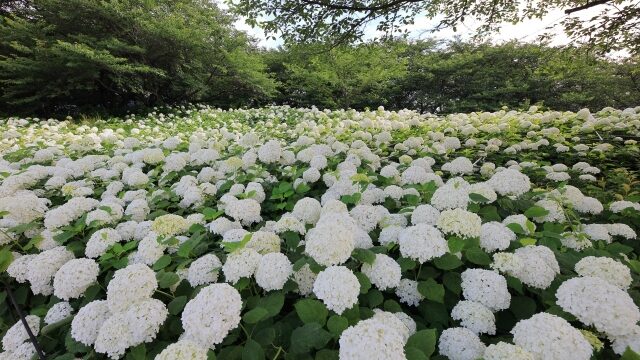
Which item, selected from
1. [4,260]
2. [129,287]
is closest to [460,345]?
[129,287]

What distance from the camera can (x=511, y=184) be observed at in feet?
7.67

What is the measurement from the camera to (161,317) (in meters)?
1.45

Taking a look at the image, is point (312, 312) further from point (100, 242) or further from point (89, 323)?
point (100, 242)

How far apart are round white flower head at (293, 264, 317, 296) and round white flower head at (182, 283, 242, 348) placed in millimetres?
321

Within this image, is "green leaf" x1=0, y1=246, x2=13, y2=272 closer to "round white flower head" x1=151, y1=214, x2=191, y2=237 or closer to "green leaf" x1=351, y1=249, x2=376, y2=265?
"round white flower head" x1=151, y1=214, x2=191, y2=237

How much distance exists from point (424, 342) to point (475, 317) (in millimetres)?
357

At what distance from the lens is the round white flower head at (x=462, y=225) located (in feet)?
5.72

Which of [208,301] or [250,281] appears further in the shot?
[250,281]

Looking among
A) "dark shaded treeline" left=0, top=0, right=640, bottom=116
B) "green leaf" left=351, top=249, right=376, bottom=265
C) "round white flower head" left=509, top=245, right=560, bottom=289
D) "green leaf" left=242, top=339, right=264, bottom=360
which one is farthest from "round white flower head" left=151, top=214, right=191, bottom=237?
"dark shaded treeline" left=0, top=0, right=640, bottom=116

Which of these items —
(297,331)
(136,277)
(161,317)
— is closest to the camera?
(297,331)

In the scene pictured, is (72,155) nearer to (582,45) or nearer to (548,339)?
(548,339)

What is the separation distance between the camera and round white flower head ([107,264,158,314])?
1519 mm

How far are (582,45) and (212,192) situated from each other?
6208 millimetres

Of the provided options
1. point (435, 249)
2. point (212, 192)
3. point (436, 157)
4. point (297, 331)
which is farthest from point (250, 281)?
point (436, 157)
